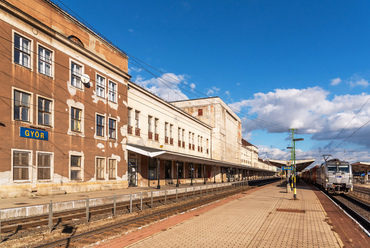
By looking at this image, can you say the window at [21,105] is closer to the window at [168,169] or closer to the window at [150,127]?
the window at [150,127]

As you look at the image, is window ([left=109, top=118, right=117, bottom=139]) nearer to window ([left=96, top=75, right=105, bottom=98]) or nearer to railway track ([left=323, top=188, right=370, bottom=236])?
window ([left=96, top=75, right=105, bottom=98])

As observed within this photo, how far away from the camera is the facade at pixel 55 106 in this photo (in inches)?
677

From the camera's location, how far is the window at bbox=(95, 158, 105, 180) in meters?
24.2

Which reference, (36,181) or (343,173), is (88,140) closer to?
(36,181)

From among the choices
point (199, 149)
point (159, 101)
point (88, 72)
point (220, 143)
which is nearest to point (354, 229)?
point (88, 72)

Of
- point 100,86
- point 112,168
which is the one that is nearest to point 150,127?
point 112,168

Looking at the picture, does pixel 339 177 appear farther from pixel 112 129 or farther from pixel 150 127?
pixel 112 129

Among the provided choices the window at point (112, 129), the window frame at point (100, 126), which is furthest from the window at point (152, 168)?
the window frame at point (100, 126)

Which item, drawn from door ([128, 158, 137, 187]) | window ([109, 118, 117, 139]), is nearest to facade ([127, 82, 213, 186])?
door ([128, 158, 137, 187])

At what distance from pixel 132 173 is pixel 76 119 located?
9.99 metres

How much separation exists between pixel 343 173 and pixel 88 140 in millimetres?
25628

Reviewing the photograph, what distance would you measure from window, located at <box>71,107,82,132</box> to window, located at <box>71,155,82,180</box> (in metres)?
2.18

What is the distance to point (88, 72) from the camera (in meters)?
23.9

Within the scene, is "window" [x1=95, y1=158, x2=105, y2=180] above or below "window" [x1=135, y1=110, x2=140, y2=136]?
below
